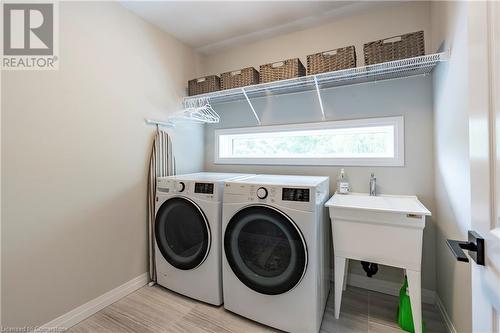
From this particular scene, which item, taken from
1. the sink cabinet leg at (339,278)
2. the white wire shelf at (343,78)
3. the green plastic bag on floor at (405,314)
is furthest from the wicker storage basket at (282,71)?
the green plastic bag on floor at (405,314)

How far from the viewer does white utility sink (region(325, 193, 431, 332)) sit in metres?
1.41

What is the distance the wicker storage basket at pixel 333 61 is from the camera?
68.2 inches

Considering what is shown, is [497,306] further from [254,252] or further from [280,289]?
[254,252]

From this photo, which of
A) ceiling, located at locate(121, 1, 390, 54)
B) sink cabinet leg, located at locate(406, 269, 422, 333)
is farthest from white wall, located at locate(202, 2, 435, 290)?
sink cabinet leg, located at locate(406, 269, 422, 333)

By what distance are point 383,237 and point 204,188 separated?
1.31 m

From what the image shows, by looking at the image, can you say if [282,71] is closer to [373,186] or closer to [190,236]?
[373,186]

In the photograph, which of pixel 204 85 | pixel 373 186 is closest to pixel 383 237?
pixel 373 186

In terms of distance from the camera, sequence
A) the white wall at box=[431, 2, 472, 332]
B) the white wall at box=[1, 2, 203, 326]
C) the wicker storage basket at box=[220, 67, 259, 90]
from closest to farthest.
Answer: the white wall at box=[431, 2, 472, 332], the white wall at box=[1, 2, 203, 326], the wicker storage basket at box=[220, 67, 259, 90]

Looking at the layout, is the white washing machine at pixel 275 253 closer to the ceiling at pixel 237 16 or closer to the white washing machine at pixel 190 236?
the white washing machine at pixel 190 236

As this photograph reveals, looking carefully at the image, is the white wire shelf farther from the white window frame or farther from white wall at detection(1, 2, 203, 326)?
white wall at detection(1, 2, 203, 326)

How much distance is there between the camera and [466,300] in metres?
1.17

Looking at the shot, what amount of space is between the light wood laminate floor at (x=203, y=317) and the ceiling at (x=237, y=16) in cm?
249

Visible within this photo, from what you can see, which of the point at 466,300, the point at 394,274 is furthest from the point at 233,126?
the point at 466,300

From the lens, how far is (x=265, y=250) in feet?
5.18
